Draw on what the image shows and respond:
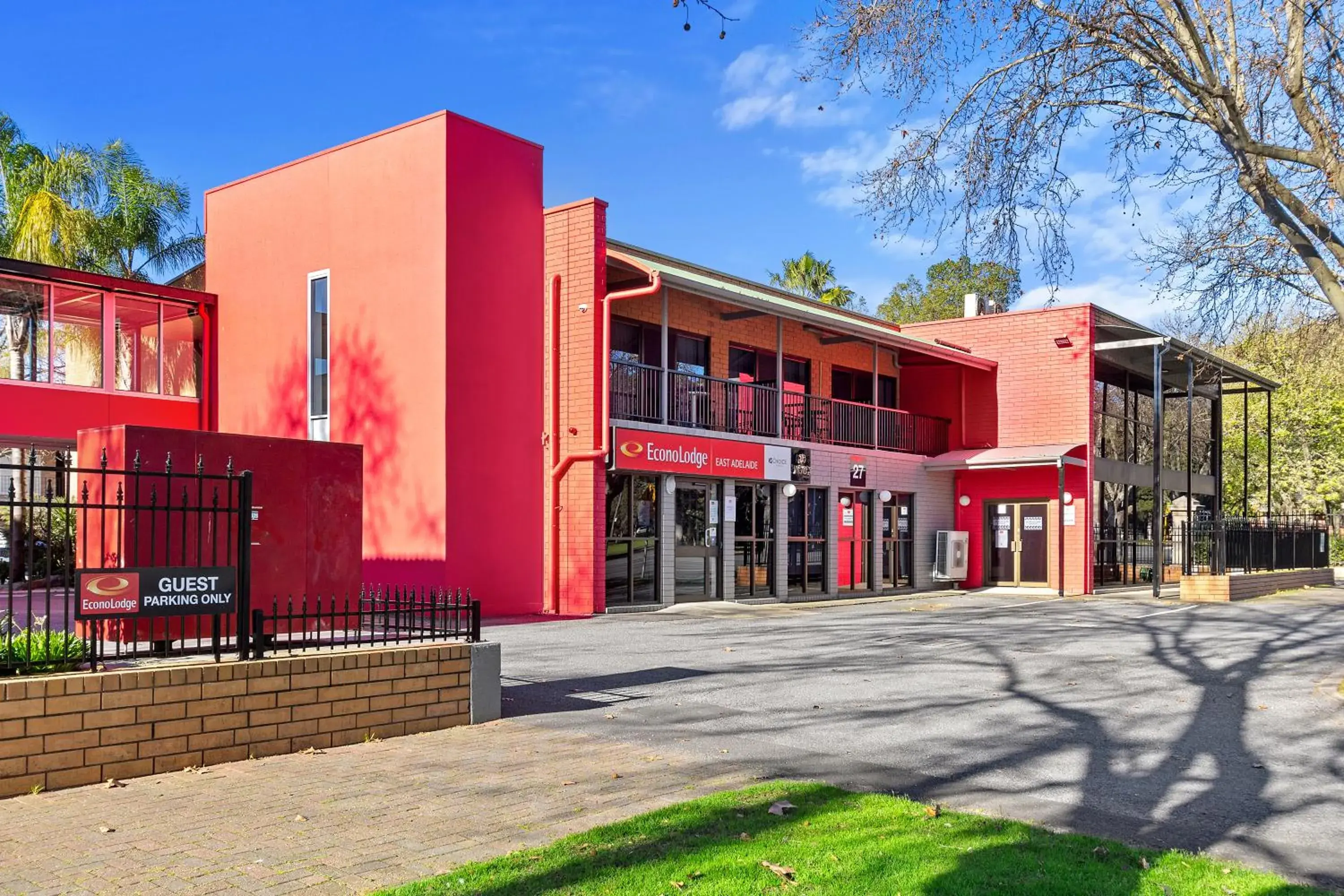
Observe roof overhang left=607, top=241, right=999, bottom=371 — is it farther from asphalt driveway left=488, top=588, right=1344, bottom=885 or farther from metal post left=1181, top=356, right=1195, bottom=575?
asphalt driveway left=488, top=588, right=1344, bottom=885

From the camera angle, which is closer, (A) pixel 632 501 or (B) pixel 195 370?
(A) pixel 632 501

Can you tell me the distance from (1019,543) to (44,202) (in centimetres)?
2455

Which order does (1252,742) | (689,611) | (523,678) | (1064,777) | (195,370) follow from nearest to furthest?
(1064,777) → (1252,742) → (523,678) → (689,611) → (195,370)

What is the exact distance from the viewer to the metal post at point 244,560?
22.6 ft

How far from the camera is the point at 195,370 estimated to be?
2184 centimetres

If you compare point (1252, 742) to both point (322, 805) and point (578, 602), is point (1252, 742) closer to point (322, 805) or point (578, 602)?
point (322, 805)

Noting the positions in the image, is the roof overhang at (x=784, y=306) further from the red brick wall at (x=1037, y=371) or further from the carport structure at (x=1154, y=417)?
the carport structure at (x=1154, y=417)

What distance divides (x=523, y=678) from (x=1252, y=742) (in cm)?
597

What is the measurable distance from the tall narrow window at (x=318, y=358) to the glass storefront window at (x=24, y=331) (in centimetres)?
438

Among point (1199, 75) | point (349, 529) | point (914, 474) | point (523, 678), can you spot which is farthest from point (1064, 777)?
point (914, 474)

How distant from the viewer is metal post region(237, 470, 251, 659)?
6875mm

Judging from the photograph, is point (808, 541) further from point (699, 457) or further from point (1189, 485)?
point (1189, 485)

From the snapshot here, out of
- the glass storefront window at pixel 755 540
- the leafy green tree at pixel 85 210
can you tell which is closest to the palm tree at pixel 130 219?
the leafy green tree at pixel 85 210

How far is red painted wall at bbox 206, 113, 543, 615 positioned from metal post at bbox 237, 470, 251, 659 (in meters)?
9.60
